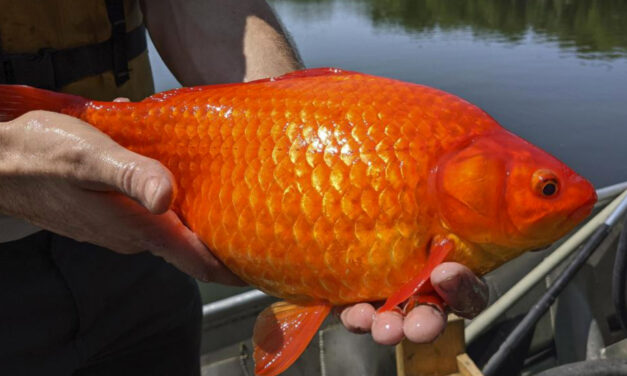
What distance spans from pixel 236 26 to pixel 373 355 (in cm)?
192

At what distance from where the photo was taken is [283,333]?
145 cm

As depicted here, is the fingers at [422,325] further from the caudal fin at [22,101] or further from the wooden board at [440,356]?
the wooden board at [440,356]

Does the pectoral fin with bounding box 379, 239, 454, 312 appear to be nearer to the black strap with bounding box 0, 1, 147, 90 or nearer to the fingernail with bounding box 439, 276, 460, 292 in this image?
the fingernail with bounding box 439, 276, 460, 292

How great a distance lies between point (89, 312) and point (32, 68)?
71 centimetres

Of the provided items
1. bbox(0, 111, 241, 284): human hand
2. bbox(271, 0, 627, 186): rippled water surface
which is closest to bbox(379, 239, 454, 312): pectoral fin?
bbox(0, 111, 241, 284): human hand

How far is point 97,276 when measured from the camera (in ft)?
5.69

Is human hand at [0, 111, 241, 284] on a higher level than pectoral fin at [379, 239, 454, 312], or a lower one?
higher

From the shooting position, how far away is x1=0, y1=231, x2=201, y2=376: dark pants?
1614 mm

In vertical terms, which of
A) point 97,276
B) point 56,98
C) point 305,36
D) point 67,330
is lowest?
point 305,36

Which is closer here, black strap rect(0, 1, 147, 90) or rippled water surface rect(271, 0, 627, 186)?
black strap rect(0, 1, 147, 90)

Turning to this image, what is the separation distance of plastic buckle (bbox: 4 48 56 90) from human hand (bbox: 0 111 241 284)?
357 millimetres

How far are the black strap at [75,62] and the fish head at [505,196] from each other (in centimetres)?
110

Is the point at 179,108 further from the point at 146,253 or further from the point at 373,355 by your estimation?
the point at 373,355

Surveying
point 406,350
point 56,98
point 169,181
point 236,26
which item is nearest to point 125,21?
point 236,26
